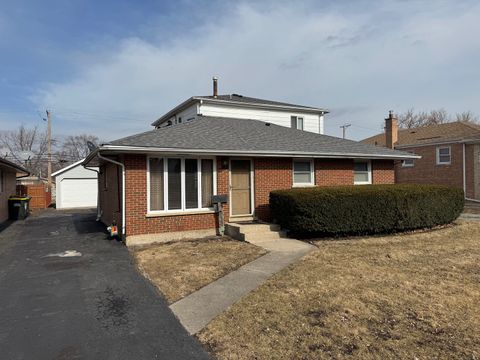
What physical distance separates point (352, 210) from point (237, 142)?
14.0 ft

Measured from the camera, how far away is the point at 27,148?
59906 millimetres

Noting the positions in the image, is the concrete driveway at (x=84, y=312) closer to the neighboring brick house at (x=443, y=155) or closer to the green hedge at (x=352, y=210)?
the green hedge at (x=352, y=210)

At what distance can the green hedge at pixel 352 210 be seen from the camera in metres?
10.1

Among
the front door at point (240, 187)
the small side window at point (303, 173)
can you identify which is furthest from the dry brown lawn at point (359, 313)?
the small side window at point (303, 173)

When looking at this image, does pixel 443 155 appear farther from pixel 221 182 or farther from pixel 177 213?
pixel 177 213

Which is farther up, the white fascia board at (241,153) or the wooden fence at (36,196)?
the white fascia board at (241,153)

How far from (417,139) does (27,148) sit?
192 ft

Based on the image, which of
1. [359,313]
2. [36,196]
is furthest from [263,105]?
[36,196]

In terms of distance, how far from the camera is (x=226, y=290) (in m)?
5.88

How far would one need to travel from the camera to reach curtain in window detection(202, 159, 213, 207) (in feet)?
36.3

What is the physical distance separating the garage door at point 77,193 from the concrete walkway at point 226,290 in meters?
23.1

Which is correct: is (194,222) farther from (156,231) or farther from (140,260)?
(140,260)

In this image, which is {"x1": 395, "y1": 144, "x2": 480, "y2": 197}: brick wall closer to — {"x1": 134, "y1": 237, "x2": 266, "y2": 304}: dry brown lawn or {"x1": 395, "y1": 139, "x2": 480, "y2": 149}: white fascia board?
{"x1": 395, "y1": 139, "x2": 480, "y2": 149}: white fascia board

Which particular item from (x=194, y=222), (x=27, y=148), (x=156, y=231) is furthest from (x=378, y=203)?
(x=27, y=148)
